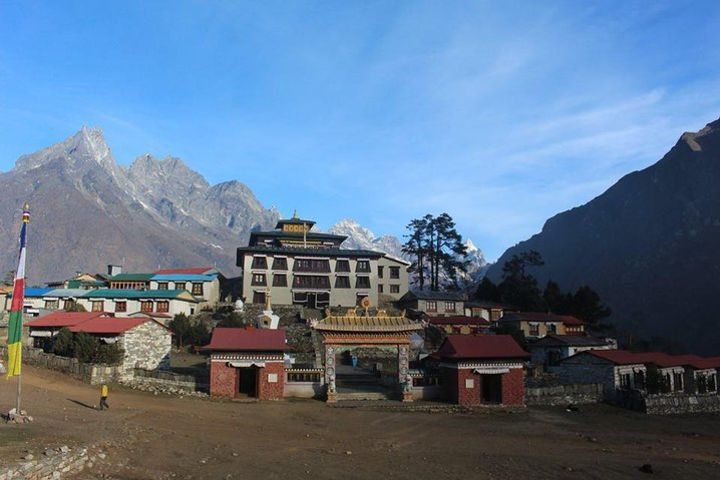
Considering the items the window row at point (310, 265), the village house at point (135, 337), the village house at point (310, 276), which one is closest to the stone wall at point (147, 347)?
the village house at point (135, 337)

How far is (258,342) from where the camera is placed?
1346 inches

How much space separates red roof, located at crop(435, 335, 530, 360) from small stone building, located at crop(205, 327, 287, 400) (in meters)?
10.1

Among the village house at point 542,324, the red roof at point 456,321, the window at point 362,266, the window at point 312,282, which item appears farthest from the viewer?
the window at point 362,266

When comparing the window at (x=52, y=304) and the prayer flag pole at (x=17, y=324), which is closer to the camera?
the prayer flag pole at (x=17, y=324)

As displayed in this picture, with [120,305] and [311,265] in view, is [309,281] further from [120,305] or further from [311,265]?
[120,305]

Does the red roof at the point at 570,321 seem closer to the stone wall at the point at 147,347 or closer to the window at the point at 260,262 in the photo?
the window at the point at 260,262

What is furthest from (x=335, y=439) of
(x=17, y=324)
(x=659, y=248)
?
(x=659, y=248)

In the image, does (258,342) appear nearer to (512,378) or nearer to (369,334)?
(369,334)

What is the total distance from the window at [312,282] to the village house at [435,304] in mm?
9317

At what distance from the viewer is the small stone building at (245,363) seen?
1315 inches

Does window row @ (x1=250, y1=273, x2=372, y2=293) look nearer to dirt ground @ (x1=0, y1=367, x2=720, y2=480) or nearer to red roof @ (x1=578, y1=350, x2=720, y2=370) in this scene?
red roof @ (x1=578, y1=350, x2=720, y2=370)

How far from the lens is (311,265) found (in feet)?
229

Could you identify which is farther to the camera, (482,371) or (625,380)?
(625,380)

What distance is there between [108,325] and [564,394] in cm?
3102
